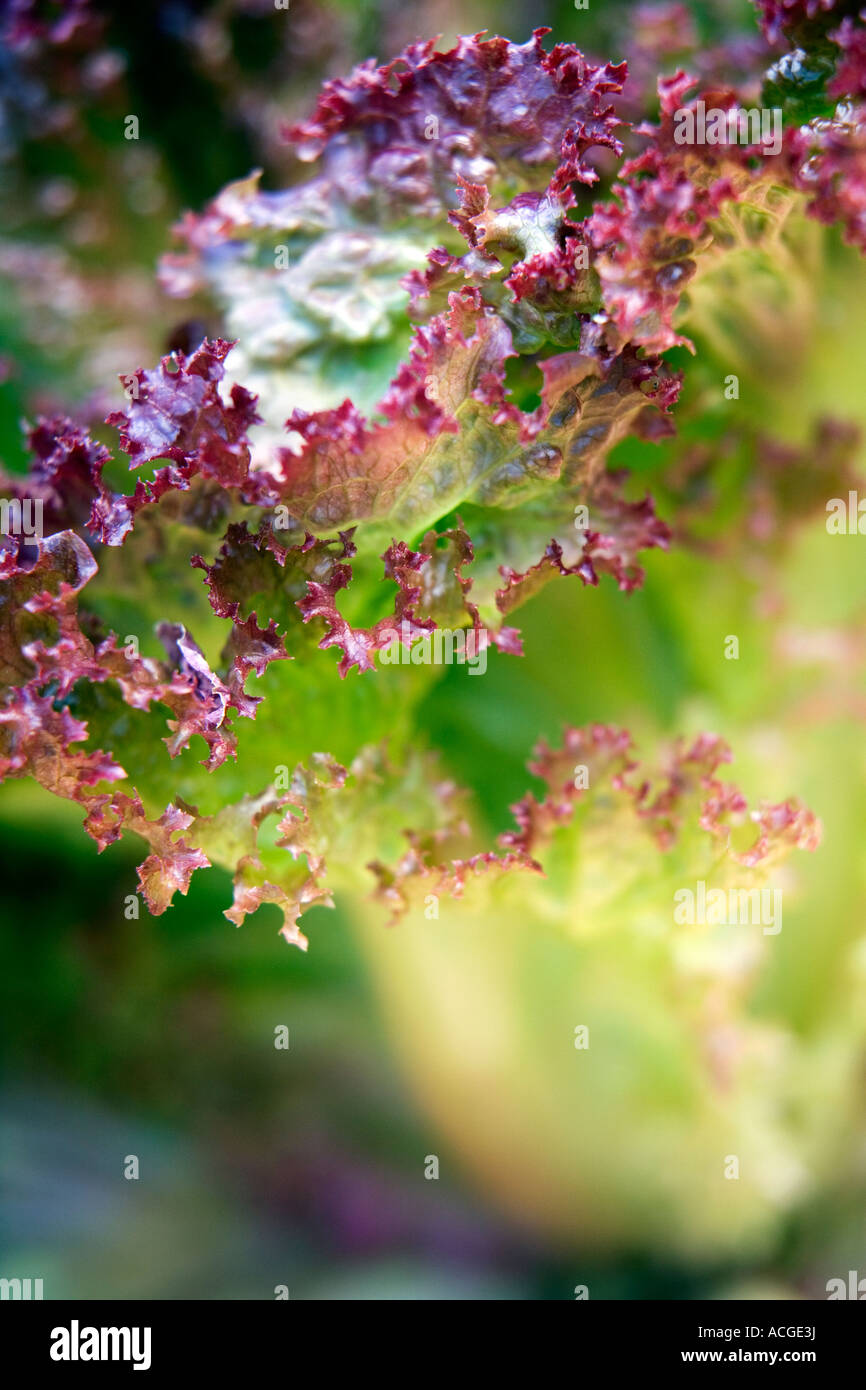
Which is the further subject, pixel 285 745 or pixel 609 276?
pixel 285 745

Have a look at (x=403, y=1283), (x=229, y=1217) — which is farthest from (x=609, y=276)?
(x=229, y=1217)

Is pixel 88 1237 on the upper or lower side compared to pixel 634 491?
lower

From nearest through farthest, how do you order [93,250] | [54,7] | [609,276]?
1. [609,276]
2. [54,7]
3. [93,250]
